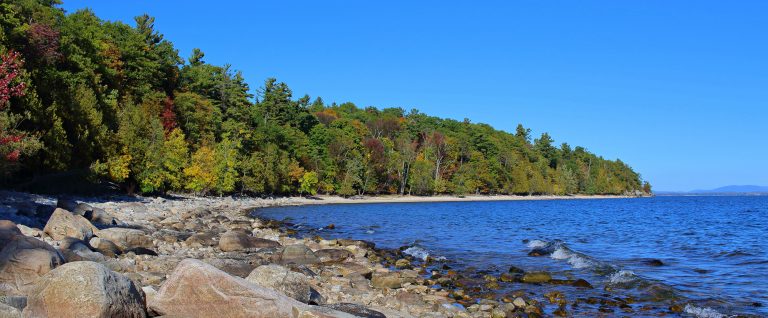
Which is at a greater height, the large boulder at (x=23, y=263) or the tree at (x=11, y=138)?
the tree at (x=11, y=138)

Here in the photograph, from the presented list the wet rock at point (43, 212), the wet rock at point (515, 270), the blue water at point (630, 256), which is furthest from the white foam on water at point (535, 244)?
the wet rock at point (43, 212)

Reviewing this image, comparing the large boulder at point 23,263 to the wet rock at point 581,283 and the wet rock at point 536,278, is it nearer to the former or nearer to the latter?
the wet rock at point 536,278

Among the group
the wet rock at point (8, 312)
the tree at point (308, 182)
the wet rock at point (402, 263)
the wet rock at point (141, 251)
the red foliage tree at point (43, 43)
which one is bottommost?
the wet rock at point (402, 263)

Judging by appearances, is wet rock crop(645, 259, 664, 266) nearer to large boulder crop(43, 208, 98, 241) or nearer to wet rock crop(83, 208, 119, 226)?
large boulder crop(43, 208, 98, 241)

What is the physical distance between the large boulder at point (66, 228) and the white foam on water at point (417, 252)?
10.9 metres

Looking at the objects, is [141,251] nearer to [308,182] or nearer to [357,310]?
[357,310]

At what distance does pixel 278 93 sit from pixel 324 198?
23284 millimetres

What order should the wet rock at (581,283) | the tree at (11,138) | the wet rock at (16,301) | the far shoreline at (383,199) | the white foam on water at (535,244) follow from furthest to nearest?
the far shoreline at (383,199)
the white foam on water at (535,244)
the tree at (11,138)
the wet rock at (581,283)
the wet rock at (16,301)

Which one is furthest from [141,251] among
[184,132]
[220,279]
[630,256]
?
[184,132]

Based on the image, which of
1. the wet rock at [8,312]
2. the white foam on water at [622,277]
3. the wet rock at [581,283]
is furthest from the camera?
the white foam on water at [622,277]

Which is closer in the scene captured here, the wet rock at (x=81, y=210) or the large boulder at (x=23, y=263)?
the large boulder at (x=23, y=263)

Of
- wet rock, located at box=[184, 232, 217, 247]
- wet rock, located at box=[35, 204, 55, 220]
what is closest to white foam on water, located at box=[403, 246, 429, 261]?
wet rock, located at box=[184, 232, 217, 247]

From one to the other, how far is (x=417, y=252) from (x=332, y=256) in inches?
155

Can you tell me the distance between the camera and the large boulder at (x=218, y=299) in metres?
7.31
